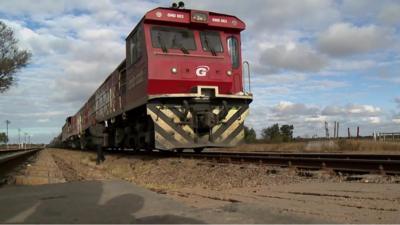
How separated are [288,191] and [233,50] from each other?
28.6 ft

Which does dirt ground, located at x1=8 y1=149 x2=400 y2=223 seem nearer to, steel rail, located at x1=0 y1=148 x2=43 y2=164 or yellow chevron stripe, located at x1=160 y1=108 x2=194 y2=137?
yellow chevron stripe, located at x1=160 y1=108 x2=194 y2=137

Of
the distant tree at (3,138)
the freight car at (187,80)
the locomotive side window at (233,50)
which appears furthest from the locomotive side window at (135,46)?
the distant tree at (3,138)

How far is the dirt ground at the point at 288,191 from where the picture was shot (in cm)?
558

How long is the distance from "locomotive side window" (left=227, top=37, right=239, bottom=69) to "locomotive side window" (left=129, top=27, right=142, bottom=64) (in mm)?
2848

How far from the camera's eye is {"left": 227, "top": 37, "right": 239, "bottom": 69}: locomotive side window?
1547 cm

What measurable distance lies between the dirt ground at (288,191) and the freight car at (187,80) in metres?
2.77

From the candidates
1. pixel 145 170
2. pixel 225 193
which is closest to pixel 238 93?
pixel 145 170

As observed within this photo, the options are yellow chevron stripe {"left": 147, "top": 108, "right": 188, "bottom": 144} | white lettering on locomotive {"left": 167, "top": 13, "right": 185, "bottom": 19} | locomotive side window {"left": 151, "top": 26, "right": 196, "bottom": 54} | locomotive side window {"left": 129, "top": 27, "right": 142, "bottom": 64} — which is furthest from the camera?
locomotive side window {"left": 129, "top": 27, "right": 142, "bottom": 64}

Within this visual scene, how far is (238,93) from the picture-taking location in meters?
15.2

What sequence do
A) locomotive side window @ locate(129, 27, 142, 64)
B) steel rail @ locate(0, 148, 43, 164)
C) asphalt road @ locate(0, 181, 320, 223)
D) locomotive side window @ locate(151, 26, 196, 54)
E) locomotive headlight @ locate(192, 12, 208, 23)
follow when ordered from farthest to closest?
steel rail @ locate(0, 148, 43, 164), locomotive side window @ locate(129, 27, 142, 64), locomotive headlight @ locate(192, 12, 208, 23), locomotive side window @ locate(151, 26, 196, 54), asphalt road @ locate(0, 181, 320, 223)

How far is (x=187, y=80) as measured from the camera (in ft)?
48.0

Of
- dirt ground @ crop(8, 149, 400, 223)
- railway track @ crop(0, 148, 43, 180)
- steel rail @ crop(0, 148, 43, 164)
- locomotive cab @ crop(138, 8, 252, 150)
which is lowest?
dirt ground @ crop(8, 149, 400, 223)

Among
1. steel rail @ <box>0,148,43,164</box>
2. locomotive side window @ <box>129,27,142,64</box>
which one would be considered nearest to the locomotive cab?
locomotive side window @ <box>129,27,142,64</box>

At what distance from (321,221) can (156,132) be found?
9522mm
